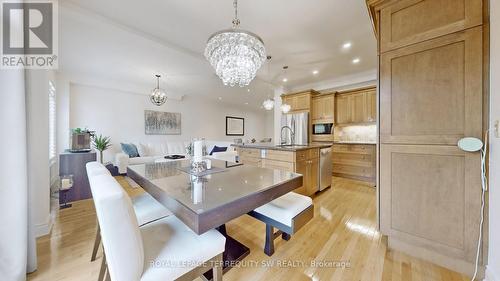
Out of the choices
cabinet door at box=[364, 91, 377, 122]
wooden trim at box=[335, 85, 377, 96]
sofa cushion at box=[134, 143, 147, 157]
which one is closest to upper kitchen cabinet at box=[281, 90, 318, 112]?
wooden trim at box=[335, 85, 377, 96]

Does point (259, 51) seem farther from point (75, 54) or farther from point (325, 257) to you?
point (75, 54)

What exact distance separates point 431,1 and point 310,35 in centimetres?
149

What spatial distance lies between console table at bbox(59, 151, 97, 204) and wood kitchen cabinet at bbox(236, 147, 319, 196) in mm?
2831

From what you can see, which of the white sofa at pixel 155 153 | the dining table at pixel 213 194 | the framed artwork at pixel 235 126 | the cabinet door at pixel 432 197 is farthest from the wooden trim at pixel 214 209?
the framed artwork at pixel 235 126

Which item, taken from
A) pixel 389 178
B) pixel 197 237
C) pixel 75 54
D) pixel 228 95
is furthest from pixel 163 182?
pixel 228 95

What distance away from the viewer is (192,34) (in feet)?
8.81

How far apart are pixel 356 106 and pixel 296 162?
2.93 meters

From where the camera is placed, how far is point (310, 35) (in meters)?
2.77

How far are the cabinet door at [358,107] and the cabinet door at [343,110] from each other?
10 centimetres

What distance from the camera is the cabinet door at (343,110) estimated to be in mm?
4546

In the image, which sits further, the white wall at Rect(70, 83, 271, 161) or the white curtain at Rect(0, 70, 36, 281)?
the white wall at Rect(70, 83, 271, 161)

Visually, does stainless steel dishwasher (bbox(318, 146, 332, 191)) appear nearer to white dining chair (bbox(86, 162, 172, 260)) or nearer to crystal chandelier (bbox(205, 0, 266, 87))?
crystal chandelier (bbox(205, 0, 266, 87))

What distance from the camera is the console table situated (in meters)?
2.77

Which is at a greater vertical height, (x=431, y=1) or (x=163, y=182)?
(x=431, y=1)
